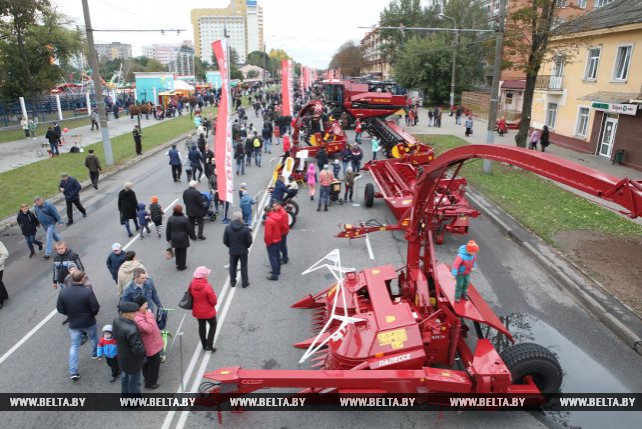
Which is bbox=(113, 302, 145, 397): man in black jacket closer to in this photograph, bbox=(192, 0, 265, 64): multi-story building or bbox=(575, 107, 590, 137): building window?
bbox=(575, 107, 590, 137): building window

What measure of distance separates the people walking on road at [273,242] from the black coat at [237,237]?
1.87ft

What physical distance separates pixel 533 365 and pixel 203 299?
4.60 meters

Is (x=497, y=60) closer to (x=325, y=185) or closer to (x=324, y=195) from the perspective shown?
(x=325, y=185)

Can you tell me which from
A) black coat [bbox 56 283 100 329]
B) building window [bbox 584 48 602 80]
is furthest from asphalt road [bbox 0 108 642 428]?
building window [bbox 584 48 602 80]

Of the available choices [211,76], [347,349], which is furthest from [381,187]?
[211,76]

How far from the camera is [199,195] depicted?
11484 millimetres

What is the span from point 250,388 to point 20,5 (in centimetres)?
3409

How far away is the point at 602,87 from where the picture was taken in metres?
21.7

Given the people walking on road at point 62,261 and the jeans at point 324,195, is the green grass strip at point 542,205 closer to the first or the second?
the jeans at point 324,195

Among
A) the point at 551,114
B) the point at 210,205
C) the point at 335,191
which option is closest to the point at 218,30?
the point at 551,114

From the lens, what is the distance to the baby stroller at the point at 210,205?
1260 cm

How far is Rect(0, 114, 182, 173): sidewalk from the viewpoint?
69.7 ft

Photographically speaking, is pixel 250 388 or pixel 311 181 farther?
pixel 311 181

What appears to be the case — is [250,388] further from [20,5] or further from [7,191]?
[20,5]
